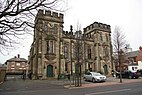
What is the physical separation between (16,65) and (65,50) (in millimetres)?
46693

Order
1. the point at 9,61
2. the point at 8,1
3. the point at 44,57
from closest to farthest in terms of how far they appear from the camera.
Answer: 1. the point at 8,1
2. the point at 44,57
3. the point at 9,61

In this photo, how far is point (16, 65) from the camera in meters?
79.9

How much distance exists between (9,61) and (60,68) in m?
48.7

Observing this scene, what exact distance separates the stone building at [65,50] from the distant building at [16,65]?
40.1m

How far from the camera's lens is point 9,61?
78.3 metres

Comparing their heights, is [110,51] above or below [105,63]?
above

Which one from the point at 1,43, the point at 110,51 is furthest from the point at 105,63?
the point at 1,43

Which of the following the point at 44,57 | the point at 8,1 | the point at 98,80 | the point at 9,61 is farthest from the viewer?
the point at 9,61

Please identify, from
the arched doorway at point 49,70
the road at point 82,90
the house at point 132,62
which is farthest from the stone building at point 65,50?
the house at point 132,62

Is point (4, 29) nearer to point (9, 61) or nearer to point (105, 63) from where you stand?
point (105, 63)

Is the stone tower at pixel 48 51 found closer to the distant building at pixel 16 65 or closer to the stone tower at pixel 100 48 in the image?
the stone tower at pixel 100 48

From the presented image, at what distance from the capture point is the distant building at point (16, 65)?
77681 millimetres

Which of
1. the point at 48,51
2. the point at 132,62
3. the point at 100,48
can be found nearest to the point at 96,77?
the point at 48,51

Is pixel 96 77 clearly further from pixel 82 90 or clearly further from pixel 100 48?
pixel 100 48
